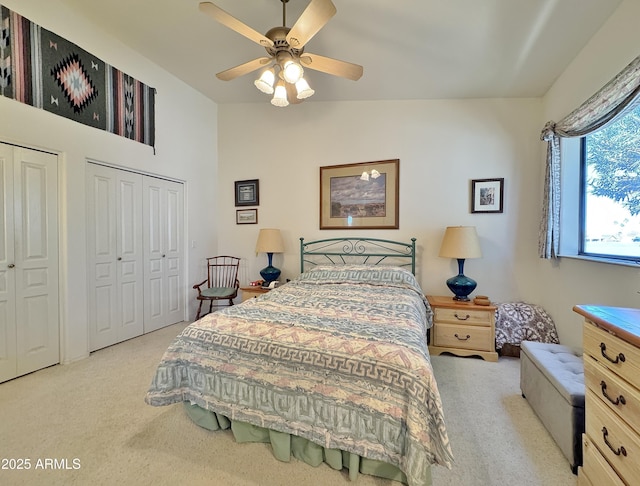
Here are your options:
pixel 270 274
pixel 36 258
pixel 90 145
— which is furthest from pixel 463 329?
pixel 90 145

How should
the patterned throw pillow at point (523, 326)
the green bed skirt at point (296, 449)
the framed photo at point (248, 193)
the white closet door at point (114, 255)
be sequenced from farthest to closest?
the framed photo at point (248, 193)
the white closet door at point (114, 255)
the patterned throw pillow at point (523, 326)
the green bed skirt at point (296, 449)

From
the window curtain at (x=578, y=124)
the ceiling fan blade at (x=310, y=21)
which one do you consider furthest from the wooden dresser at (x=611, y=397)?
the ceiling fan blade at (x=310, y=21)

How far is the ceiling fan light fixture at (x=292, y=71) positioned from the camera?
76.8 inches

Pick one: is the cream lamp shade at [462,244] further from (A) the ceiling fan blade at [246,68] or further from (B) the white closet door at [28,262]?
(B) the white closet door at [28,262]

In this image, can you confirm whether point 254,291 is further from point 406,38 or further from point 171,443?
point 406,38

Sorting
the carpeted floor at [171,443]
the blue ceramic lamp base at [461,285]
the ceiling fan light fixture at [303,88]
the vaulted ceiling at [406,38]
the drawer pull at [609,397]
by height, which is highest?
the vaulted ceiling at [406,38]

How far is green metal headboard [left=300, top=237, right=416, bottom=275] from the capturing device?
11.8ft

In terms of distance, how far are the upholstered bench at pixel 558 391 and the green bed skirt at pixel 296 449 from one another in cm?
92

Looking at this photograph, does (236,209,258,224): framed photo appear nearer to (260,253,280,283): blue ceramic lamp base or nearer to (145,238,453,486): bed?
(260,253,280,283): blue ceramic lamp base

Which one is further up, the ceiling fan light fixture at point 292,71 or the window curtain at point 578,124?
the ceiling fan light fixture at point 292,71

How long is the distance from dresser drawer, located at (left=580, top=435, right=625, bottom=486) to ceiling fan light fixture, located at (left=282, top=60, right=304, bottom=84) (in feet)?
8.53

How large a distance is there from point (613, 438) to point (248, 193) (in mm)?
4243

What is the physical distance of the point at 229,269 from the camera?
4480 mm

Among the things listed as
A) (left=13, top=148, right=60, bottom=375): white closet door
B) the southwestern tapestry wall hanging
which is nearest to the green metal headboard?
the southwestern tapestry wall hanging
